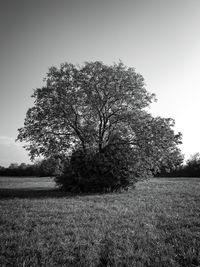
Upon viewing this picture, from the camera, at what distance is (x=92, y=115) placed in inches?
985

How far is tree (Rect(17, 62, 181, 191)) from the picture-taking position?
2162 cm

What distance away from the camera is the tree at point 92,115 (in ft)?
70.9

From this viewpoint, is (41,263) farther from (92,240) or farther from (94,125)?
(94,125)

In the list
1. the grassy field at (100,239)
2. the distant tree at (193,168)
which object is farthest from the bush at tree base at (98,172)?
the distant tree at (193,168)

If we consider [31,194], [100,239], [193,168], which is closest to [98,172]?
[31,194]

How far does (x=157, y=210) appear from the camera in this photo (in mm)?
10430

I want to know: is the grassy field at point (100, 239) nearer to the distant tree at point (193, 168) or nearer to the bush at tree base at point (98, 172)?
the bush at tree base at point (98, 172)

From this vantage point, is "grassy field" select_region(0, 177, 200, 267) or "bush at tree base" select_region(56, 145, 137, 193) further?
"bush at tree base" select_region(56, 145, 137, 193)

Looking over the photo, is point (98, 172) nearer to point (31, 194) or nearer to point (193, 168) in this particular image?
point (31, 194)

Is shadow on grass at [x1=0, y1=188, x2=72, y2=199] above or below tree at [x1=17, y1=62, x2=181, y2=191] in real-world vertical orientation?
below

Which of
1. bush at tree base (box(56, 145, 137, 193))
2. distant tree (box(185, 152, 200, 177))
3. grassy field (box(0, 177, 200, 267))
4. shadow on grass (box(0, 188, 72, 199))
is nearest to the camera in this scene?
grassy field (box(0, 177, 200, 267))

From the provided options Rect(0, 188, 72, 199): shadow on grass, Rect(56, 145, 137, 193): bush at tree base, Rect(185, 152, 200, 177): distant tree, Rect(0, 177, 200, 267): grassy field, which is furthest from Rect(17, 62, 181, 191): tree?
Rect(185, 152, 200, 177): distant tree

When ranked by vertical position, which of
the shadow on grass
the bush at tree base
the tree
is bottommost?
the shadow on grass

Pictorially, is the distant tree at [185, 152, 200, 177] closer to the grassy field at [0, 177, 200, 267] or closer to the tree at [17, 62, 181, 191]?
the tree at [17, 62, 181, 191]
